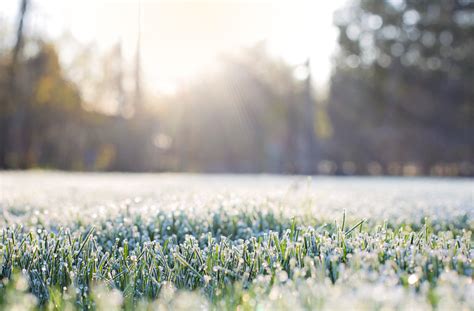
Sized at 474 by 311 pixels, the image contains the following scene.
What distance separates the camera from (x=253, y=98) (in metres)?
33.3

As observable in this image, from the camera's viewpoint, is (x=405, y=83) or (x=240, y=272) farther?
(x=405, y=83)

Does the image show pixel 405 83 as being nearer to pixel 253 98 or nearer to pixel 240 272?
pixel 253 98

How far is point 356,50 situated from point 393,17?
342 cm

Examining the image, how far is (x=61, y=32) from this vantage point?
31.5 m

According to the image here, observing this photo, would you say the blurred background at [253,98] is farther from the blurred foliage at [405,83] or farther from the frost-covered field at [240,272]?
the frost-covered field at [240,272]

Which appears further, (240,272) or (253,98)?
(253,98)

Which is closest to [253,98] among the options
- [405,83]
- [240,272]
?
[405,83]

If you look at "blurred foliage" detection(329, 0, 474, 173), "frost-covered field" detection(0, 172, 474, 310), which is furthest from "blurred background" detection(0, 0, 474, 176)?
"frost-covered field" detection(0, 172, 474, 310)

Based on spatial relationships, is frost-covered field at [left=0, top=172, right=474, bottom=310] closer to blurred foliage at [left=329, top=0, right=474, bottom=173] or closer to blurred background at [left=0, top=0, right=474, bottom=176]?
blurred background at [left=0, top=0, right=474, bottom=176]

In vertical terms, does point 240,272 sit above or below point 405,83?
below

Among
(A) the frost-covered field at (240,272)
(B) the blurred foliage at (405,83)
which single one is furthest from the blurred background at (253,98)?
(A) the frost-covered field at (240,272)

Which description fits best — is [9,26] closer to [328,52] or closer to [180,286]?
[328,52]

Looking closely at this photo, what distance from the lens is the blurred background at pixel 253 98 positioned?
29.5 m

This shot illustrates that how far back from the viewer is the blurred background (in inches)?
1161
